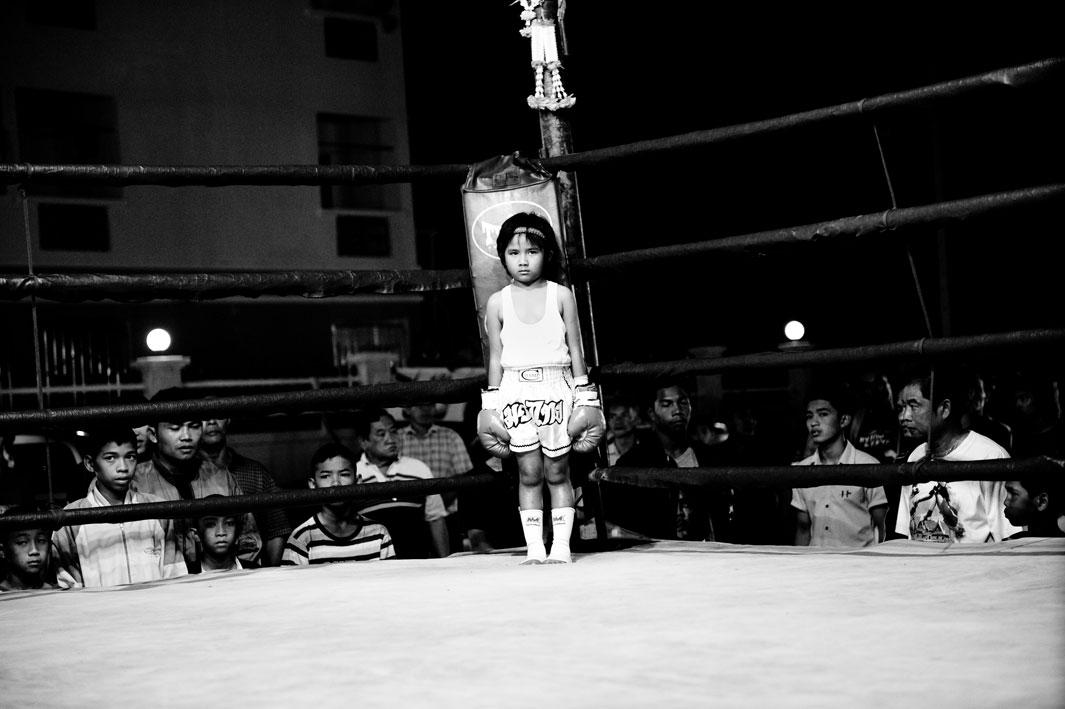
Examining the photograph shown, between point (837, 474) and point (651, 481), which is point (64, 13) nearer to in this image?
point (651, 481)

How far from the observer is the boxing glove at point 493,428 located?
3193 millimetres

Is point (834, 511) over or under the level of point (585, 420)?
under

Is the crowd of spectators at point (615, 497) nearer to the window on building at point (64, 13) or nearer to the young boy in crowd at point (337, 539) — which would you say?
the young boy in crowd at point (337, 539)

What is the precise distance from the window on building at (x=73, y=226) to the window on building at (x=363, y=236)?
268 centimetres

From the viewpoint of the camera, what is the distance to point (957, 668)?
1.54 metres

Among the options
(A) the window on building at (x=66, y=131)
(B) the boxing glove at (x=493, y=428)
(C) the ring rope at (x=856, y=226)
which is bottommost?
(B) the boxing glove at (x=493, y=428)

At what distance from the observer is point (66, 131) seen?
13023mm

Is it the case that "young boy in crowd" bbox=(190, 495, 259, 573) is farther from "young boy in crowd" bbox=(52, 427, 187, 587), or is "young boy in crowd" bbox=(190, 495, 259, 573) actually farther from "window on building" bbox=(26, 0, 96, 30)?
"window on building" bbox=(26, 0, 96, 30)

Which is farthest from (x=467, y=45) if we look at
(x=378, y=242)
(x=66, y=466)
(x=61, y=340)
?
(x=66, y=466)

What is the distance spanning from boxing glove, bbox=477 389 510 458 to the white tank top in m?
0.10

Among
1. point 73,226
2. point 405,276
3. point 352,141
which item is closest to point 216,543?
point 405,276

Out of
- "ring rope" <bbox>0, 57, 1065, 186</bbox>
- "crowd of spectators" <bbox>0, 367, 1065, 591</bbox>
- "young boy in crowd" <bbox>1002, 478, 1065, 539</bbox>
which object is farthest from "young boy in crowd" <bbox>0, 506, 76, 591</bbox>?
"young boy in crowd" <bbox>1002, 478, 1065, 539</bbox>

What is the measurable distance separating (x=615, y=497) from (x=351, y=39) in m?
11.5

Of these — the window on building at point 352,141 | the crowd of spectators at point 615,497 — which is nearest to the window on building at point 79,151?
the window on building at point 352,141
